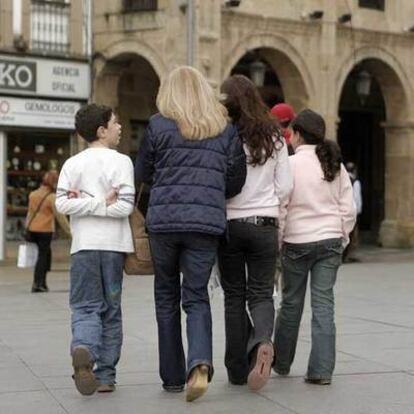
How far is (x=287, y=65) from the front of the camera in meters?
22.6

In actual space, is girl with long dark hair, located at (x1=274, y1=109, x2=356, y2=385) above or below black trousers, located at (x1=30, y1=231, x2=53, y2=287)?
above

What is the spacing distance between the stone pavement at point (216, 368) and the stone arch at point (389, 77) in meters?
11.5

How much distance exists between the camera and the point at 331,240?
684 centimetres

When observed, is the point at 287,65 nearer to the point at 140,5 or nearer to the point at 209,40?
the point at 209,40

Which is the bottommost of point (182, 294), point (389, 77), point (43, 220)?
point (43, 220)

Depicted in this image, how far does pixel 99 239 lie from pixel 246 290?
1018mm

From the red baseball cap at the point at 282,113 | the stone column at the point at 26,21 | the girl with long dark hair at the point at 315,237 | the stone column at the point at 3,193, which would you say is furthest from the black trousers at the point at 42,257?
the girl with long dark hair at the point at 315,237

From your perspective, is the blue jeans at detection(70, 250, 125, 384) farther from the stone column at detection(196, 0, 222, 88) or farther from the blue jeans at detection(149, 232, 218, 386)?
the stone column at detection(196, 0, 222, 88)

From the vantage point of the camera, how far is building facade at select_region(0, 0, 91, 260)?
66.7ft

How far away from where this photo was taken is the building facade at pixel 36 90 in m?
20.3

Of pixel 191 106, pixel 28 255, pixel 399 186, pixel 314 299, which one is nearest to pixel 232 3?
pixel 399 186


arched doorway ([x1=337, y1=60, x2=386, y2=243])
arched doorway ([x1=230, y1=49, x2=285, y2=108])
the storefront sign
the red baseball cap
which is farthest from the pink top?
arched doorway ([x1=337, y1=60, x2=386, y2=243])

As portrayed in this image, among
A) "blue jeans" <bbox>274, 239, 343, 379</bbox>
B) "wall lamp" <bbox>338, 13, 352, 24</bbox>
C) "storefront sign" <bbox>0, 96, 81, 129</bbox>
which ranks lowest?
"blue jeans" <bbox>274, 239, 343, 379</bbox>

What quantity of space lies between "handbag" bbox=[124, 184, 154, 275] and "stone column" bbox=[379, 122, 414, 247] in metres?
18.7
